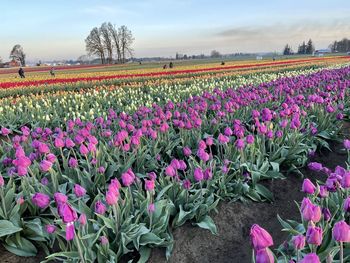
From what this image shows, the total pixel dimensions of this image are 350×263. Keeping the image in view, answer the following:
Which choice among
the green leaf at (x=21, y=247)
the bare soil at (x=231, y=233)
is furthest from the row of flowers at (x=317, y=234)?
the green leaf at (x=21, y=247)

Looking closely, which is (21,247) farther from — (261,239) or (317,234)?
(317,234)

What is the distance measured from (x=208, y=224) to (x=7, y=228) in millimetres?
1660

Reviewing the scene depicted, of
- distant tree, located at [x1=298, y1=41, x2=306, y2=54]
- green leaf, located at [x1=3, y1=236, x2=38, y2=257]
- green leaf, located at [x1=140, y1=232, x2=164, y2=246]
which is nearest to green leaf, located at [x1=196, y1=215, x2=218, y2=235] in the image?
green leaf, located at [x1=140, y1=232, x2=164, y2=246]

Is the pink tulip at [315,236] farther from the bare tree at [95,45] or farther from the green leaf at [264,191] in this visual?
the bare tree at [95,45]

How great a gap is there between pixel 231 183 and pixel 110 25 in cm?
8828

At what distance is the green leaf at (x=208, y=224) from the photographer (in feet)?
10.6

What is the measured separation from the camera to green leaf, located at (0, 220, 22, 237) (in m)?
2.74

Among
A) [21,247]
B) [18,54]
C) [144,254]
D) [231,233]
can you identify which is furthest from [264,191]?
[18,54]

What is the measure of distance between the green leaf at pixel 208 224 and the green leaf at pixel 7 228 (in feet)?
4.91

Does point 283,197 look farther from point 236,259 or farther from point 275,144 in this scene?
point 236,259

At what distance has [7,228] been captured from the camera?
109 inches

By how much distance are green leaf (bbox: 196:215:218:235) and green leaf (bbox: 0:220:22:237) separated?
4.91 feet

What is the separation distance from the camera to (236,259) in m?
3.19

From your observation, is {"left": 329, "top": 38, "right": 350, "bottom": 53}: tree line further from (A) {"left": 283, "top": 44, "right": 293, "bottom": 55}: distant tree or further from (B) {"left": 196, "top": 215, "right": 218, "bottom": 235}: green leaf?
(B) {"left": 196, "top": 215, "right": 218, "bottom": 235}: green leaf
